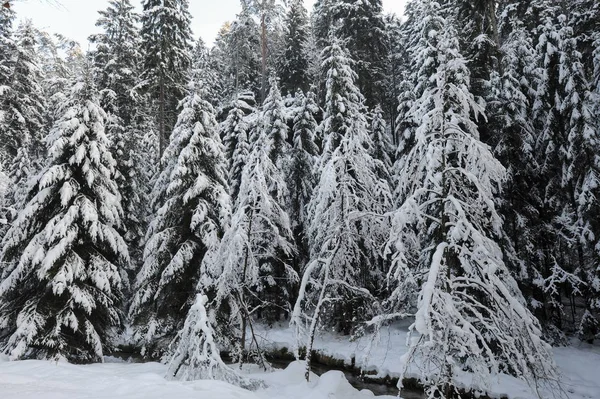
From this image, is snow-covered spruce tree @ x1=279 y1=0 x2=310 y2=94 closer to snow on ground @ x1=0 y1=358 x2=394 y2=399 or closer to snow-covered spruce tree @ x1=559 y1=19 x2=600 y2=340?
snow-covered spruce tree @ x1=559 y1=19 x2=600 y2=340

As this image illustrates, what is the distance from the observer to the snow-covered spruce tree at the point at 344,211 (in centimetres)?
1477

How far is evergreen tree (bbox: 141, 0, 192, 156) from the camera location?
24.8m

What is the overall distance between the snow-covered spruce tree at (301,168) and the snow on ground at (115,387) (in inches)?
518

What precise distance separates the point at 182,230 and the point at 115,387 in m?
9.95

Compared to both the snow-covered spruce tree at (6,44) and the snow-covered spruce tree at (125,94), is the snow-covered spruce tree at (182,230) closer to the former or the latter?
the snow-covered spruce tree at (125,94)

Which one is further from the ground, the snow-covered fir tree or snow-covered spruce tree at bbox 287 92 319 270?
the snow-covered fir tree

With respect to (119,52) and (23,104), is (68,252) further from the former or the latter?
(23,104)

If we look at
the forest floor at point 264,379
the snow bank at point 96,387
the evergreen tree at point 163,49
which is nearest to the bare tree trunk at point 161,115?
the evergreen tree at point 163,49

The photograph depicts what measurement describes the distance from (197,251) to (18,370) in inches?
313

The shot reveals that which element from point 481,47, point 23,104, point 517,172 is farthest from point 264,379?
point 23,104

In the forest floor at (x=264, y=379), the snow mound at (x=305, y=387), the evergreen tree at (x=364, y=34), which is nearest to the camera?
the forest floor at (x=264, y=379)

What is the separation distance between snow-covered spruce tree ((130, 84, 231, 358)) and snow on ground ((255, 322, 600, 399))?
418 centimetres

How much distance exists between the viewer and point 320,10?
142 ft

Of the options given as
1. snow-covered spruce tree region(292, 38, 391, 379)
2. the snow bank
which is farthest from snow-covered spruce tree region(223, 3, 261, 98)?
the snow bank
